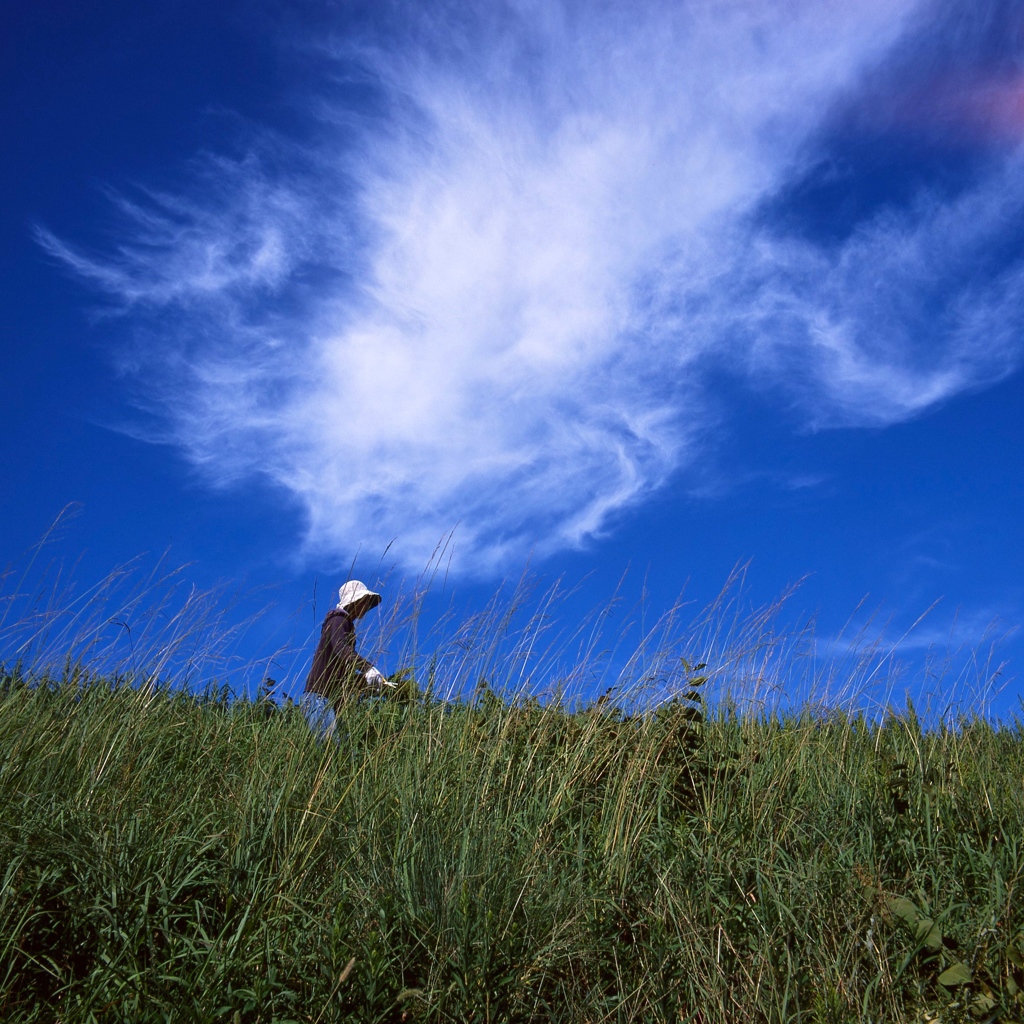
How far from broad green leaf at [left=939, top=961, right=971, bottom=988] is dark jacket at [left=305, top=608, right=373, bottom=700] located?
12.4 feet

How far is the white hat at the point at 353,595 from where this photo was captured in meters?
6.47

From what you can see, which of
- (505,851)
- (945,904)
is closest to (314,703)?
(505,851)

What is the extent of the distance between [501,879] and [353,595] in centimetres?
376

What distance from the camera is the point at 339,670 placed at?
5996 mm

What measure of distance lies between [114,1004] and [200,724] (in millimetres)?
2934

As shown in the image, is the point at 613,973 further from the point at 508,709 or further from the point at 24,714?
the point at 24,714

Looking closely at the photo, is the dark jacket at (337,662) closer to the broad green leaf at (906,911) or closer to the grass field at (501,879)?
the grass field at (501,879)

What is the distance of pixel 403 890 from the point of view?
2.98 m

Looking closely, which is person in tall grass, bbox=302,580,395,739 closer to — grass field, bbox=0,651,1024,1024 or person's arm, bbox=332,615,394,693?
person's arm, bbox=332,615,394,693

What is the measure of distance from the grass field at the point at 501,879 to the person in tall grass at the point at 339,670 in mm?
502

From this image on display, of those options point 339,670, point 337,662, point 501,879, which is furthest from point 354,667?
point 501,879

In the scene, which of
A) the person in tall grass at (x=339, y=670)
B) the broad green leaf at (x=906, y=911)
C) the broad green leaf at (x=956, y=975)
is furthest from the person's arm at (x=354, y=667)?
the broad green leaf at (x=956, y=975)

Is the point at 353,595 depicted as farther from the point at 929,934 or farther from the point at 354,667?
the point at 929,934

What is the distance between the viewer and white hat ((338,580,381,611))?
647 cm
